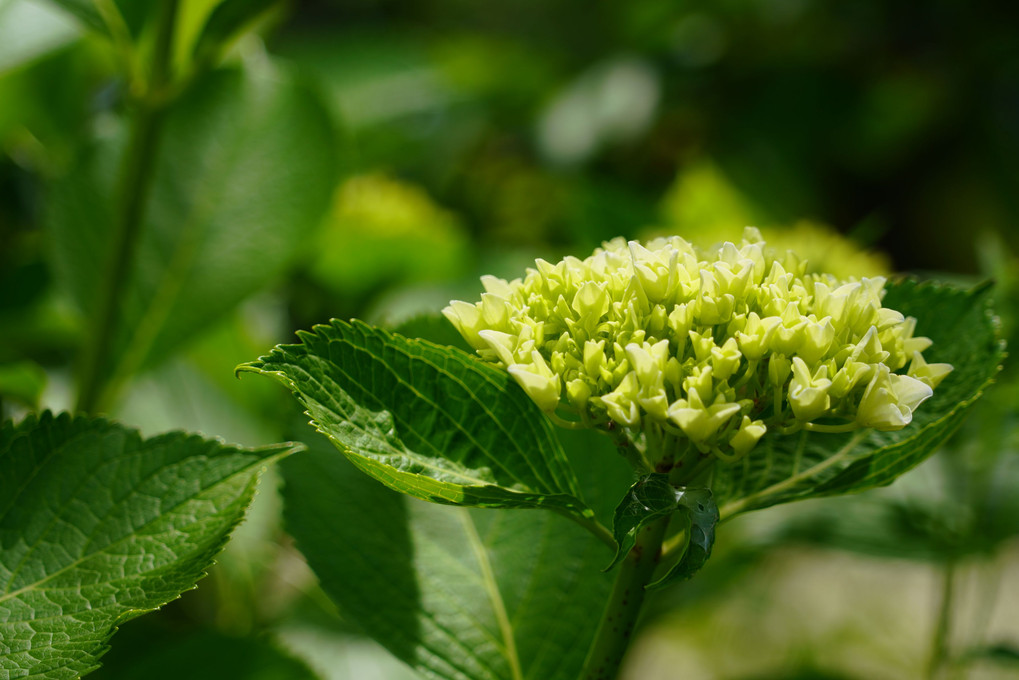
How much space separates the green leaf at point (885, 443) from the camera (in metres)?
0.40

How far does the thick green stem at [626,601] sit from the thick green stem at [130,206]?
437 millimetres

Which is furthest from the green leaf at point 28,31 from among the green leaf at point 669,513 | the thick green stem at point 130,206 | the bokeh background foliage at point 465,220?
the green leaf at point 669,513

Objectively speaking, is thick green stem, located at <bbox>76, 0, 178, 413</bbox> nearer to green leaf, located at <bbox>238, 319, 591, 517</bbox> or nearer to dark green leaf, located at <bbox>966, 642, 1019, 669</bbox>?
green leaf, located at <bbox>238, 319, 591, 517</bbox>

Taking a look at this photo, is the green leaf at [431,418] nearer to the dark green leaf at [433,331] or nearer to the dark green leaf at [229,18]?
the dark green leaf at [433,331]

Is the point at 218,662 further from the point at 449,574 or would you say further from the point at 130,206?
the point at 130,206

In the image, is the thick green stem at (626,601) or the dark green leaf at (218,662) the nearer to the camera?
the thick green stem at (626,601)

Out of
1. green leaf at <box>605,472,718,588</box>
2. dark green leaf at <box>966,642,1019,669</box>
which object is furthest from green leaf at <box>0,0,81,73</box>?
dark green leaf at <box>966,642,1019,669</box>

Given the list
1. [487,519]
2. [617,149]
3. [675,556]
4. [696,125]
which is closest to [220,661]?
[487,519]

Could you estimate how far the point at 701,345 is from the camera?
374 mm

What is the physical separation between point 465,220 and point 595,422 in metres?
1.12

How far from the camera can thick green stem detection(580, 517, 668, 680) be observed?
39 cm

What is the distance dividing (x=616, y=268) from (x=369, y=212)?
629 millimetres

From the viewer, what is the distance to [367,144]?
1250 mm

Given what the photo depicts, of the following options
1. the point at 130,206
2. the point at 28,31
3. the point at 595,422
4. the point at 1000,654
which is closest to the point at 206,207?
the point at 130,206
